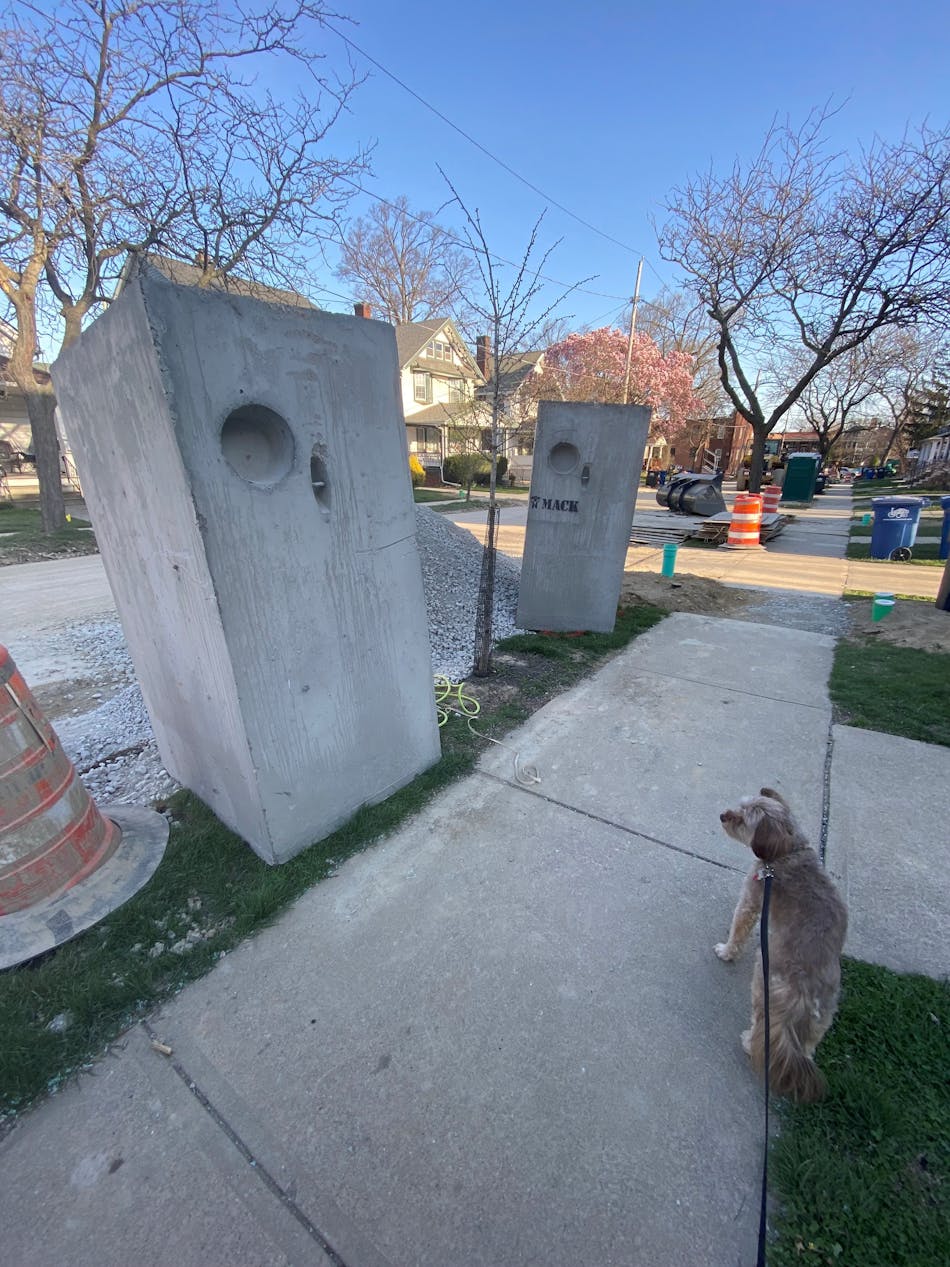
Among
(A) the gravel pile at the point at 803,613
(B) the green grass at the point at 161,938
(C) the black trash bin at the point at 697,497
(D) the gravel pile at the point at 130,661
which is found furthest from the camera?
(C) the black trash bin at the point at 697,497

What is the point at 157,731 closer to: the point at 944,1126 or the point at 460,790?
the point at 460,790

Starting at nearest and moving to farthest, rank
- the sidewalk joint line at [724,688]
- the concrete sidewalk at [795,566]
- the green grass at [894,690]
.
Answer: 1. the green grass at [894,690]
2. the sidewalk joint line at [724,688]
3. the concrete sidewalk at [795,566]

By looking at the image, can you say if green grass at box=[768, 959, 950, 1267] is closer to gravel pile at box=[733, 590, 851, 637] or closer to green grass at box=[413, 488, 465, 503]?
gravel pile at box=[733, 590, 851, 637]

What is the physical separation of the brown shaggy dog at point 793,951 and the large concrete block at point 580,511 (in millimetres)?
3959

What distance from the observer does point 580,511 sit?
5500 mm

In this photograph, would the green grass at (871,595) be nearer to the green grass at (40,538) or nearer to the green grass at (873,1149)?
the green grass at (873,1149)

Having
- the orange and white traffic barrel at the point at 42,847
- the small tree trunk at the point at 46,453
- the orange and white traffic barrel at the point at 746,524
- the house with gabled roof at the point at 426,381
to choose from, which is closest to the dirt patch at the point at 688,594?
the orange and white traffic barrel at the point at 746,524

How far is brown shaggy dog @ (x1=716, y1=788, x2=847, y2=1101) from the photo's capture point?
1567 mm

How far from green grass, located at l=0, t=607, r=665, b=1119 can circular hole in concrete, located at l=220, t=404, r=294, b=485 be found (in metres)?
1.77

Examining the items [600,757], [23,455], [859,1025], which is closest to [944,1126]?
[859,1025]

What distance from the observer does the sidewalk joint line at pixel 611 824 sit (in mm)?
2561

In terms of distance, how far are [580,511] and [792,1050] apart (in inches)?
184

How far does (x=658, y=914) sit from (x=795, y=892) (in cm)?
71

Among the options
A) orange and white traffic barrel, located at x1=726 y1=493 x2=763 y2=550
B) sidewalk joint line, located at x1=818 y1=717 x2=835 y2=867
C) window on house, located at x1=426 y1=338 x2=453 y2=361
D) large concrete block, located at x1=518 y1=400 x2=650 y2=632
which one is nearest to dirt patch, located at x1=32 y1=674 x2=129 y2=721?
large concrete block, located at x1=518 y1=400 x2=650 y2=632
